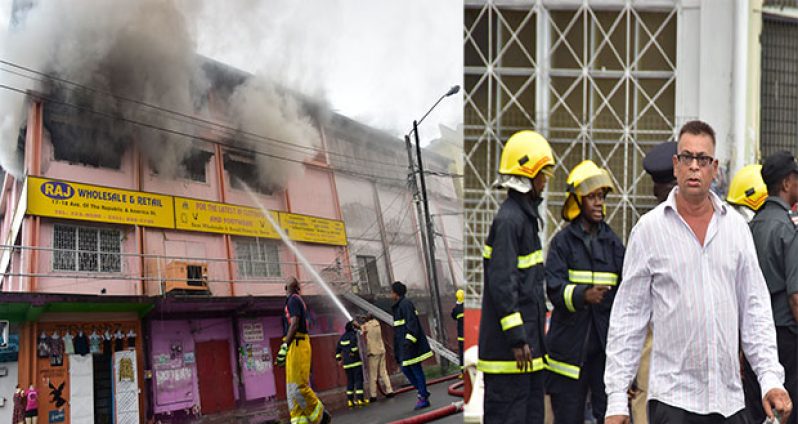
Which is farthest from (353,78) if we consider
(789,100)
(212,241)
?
(789,100)

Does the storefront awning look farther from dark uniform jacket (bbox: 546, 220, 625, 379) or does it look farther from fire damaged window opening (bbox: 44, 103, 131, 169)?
dark uniform jacket (bbox: 546, 220, 625, 379)

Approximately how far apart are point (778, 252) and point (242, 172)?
2.47m

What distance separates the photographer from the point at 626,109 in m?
7.85

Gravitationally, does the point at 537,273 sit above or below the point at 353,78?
below

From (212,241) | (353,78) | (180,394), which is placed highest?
(353,78)

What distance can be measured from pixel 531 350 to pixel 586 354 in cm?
75

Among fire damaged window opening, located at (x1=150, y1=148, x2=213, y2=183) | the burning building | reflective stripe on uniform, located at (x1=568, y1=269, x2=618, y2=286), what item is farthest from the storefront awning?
reflective stripe on uniform, located at (x1=568, y1=269, x2=618, y2=286)

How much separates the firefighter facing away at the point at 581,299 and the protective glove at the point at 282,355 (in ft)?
5.07

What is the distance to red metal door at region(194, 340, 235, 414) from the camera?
229 centimetres

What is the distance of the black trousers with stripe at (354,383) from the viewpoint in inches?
106

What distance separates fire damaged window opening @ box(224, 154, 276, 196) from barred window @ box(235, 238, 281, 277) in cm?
15

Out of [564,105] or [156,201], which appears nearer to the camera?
[156,201]

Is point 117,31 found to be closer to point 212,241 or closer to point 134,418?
point 212,241

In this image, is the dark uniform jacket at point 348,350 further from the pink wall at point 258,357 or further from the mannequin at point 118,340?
the mannequin at point 118,340
